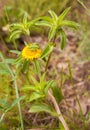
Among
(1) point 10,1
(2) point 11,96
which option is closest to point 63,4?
(1) point 10,1

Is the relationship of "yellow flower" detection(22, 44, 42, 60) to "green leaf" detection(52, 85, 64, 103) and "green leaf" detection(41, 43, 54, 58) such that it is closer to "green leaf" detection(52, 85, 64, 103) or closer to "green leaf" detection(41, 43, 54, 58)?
"green leaf" detection(41, 43, 54, 58)

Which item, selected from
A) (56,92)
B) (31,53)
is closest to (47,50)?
(31,53)

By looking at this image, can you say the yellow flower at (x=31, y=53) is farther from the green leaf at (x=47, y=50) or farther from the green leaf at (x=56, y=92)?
the green leaf at (x=56, y=92)

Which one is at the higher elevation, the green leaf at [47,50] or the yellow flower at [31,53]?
the yellow flower at [31,53]

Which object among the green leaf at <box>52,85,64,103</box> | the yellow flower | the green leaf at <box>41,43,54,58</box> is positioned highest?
the yellow flower

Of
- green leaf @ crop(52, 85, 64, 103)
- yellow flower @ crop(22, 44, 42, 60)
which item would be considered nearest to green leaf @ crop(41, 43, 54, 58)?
yellow flower @ crop(22, 44, 42, 60)

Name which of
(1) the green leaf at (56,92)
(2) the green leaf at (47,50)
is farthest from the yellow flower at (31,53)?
(1) the green leaf at (56,92)

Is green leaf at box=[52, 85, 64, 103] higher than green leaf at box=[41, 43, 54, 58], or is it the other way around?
green leaf at box=[41, 43, 54, 58]

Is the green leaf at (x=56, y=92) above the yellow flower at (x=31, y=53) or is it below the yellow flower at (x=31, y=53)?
below

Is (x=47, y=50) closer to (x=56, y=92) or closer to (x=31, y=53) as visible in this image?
(x=31, y=53)

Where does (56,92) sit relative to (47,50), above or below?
below

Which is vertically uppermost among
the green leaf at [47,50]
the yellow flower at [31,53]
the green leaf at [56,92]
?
the yellow flower at [31,53]

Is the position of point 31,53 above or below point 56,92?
above

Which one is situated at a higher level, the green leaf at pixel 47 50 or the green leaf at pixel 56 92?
the green leaf at pixel 47 50
